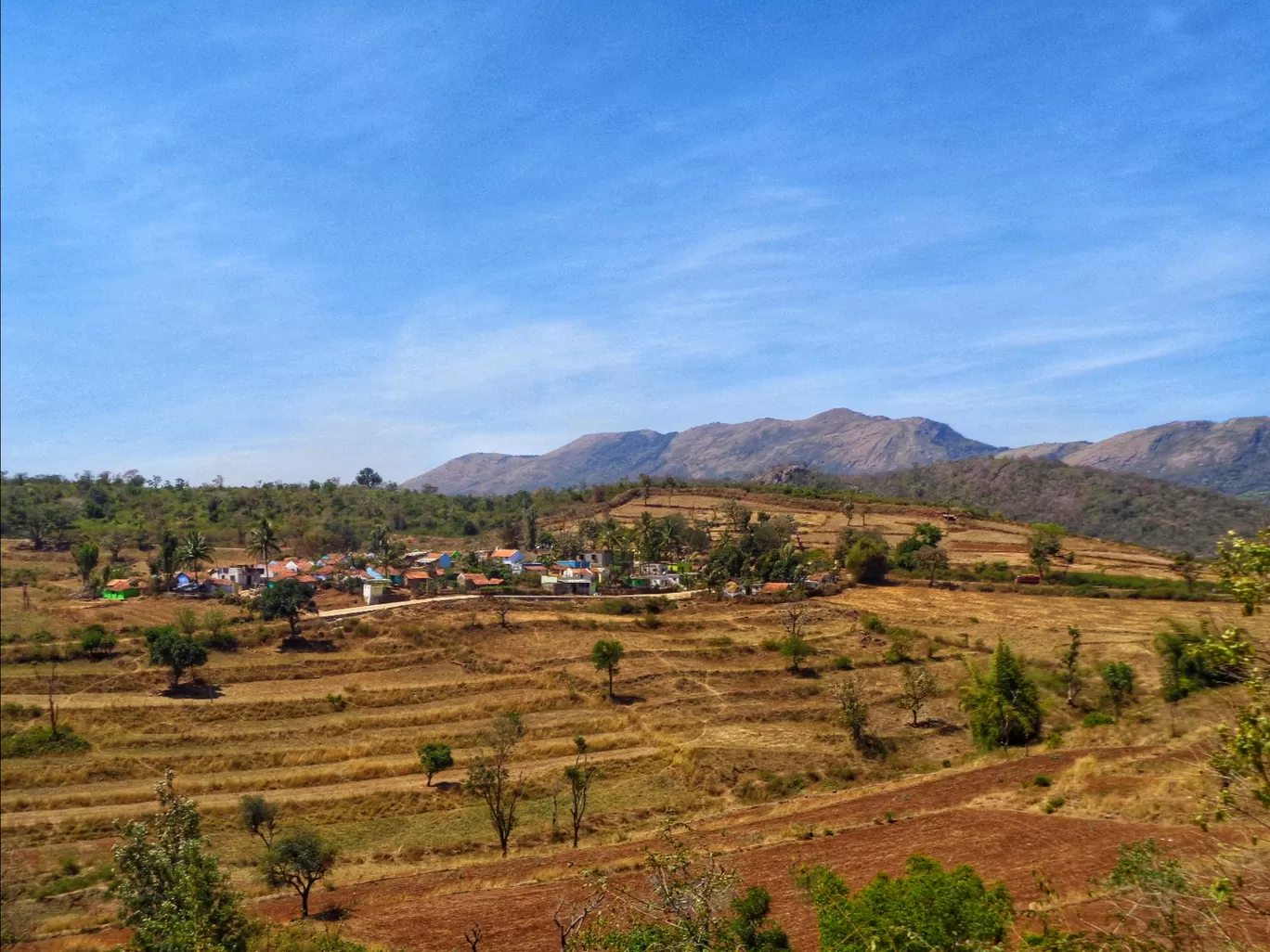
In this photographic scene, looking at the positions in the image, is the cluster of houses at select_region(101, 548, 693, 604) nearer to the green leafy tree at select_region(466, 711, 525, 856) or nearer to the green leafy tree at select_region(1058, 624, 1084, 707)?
the green leafy tree at select_region(466, 711, 525, 856)

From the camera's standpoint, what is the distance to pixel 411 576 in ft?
233

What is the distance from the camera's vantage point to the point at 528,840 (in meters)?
26.5

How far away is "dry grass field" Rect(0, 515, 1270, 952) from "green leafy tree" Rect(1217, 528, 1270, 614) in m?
1.05

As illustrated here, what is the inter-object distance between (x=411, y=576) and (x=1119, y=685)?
57642mm

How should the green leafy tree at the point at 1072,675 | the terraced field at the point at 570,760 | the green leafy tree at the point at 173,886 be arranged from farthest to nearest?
the green leafy tree at the point at 1072,675 < the terraced field at the point at 570,760 < the green leafy tree at the point at 173,886

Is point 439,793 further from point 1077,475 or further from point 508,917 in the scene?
point 1077,475

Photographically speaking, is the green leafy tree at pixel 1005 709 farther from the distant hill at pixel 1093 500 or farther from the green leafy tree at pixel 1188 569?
the distant hill at pixel 1093 500

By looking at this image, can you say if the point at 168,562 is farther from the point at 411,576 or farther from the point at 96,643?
the point at 96,643

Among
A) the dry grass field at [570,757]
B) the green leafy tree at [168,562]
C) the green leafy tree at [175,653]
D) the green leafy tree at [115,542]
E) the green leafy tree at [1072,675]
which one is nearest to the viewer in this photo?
the dry grass field at [570,757]

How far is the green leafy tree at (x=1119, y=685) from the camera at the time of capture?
35.6 meters

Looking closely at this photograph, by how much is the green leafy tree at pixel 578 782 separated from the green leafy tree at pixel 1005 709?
17801 mm

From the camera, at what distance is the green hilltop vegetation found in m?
92.8

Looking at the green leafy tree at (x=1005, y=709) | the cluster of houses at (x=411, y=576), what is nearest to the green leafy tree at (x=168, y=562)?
the cluster of houses at (x=411, y=576)

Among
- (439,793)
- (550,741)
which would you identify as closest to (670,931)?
(439,793)
